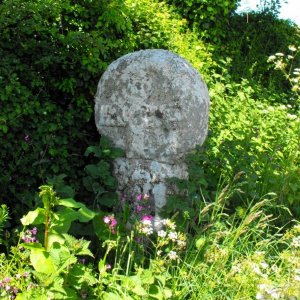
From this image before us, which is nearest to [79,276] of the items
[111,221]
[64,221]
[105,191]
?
[64,221]

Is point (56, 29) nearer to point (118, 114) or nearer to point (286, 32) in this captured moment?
point (118, 114)

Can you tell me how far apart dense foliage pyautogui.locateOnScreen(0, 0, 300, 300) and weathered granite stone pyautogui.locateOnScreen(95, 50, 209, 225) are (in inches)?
5.5

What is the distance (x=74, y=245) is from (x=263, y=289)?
980mm

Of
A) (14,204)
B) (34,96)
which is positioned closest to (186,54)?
(34,96)

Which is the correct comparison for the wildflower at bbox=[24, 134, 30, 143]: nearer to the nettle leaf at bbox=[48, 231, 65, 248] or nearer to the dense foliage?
the dense foliage

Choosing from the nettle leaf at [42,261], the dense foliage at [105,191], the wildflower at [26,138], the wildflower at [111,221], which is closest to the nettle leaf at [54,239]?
the dense foliage at [105,191]

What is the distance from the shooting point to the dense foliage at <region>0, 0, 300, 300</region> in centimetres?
300

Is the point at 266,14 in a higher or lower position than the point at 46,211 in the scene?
higher

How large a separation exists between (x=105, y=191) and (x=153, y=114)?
2.14 feet

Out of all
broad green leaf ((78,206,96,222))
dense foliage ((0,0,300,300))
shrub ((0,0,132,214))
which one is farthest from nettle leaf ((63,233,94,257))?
shrub ((0,0,132,214))

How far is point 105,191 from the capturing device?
3967mm

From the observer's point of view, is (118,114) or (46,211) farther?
(118,114)

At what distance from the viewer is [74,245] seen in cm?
291

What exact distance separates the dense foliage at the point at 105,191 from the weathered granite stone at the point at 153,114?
14 cm
